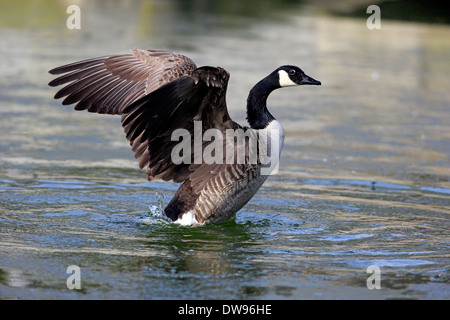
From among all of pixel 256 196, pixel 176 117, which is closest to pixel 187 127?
pixel 176 117

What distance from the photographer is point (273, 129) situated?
670cm

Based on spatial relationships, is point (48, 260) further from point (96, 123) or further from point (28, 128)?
point (96, 123)

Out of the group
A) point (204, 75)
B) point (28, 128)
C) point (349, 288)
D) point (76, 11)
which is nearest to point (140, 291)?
point (349, 288)

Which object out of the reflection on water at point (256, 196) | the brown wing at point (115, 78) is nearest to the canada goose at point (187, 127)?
the brown wing at point (115, 78)

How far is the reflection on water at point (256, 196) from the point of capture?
5.11m

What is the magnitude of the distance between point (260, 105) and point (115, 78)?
1436 mm

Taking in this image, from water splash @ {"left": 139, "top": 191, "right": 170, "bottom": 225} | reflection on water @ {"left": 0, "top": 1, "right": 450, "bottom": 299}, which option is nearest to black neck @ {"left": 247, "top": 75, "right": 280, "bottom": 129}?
reflection on water @ {"left": 0, "top": 1, "right": 450, "bottom": 299}

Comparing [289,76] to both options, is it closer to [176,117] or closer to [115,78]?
[176,117]

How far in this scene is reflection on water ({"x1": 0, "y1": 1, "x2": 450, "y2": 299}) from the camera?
16.8 feet

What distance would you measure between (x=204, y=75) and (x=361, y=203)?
8.35 feet

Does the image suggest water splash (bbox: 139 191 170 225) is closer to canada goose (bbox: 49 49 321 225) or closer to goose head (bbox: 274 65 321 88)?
canada goose (bbox: 49 49 321 225)

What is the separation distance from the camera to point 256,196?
773cm

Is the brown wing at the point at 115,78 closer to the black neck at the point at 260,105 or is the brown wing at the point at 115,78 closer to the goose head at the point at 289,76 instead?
the black neck at the point at 260,105

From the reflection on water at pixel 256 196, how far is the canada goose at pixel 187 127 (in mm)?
262
